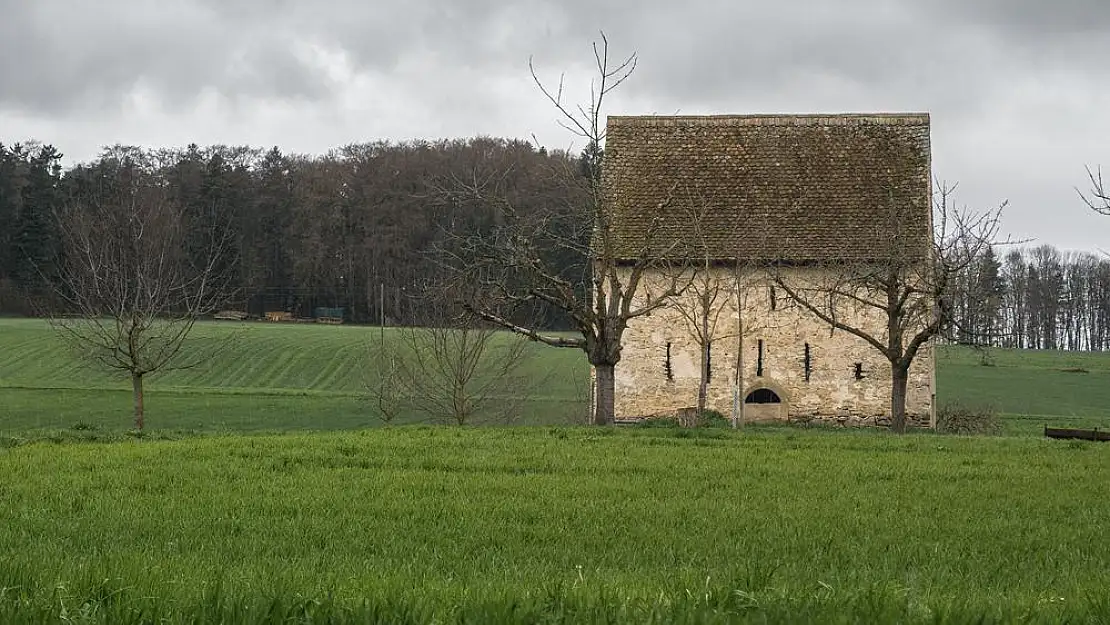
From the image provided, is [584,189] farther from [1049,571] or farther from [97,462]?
[1049,571]

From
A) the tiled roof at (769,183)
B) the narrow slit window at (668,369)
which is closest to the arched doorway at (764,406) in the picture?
the narrow slit window at (668,369)

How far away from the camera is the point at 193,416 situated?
1470 inches

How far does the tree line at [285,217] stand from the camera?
235ft

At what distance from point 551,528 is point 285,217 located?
72764 mm

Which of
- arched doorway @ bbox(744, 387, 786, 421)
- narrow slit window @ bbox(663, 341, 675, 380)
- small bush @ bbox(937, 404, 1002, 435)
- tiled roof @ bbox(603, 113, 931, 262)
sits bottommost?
small bush @ bbox(937, 404, 1002, 435)

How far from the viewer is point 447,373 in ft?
105

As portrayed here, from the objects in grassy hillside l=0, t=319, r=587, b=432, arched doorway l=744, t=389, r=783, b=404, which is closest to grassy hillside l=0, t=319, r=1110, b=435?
grassy hillside l=0, t=319, r=587, b=432

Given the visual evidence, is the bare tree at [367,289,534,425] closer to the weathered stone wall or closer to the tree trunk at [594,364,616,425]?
the weathered stone wall

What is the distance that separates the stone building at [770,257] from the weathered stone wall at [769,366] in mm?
31

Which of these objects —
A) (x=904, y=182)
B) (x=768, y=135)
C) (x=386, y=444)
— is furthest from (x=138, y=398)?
(x=904, y=182)

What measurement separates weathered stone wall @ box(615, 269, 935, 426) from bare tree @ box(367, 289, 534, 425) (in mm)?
4531

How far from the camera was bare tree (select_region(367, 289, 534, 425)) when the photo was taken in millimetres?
31484

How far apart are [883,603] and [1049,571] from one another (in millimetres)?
3437

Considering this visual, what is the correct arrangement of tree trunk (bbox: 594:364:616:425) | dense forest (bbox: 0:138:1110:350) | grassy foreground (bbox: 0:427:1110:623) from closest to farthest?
grassy foreground (bbox: 0:427:1110:623) → tree trunk (bbox: 594:364:616:425) → dense forest (bbox: 0:138:1110:350)
